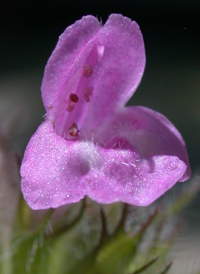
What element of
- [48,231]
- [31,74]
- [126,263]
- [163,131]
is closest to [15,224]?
[48,231]

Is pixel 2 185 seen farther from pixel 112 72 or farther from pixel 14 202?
pixel 112 72

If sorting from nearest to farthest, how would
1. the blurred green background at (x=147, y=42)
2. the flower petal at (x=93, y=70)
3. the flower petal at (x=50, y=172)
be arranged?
the flower petal at (x=50, y=172)
the flower petal at (x=93, y=70)
the blurred green background at (x=147, y=42)

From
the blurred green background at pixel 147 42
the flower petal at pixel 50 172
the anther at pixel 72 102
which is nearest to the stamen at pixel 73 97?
the anther at pixel 72 102

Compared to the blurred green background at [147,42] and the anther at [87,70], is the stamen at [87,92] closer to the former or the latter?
the anther at [87,70]

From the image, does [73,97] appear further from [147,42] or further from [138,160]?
[147,42]

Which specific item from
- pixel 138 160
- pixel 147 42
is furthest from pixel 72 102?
pixel 147 42

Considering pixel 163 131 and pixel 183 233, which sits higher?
pixel 163 131

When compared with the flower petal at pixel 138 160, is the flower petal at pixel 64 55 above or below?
above

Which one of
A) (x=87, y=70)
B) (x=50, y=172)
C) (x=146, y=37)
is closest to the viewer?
(x=50, y=172)
